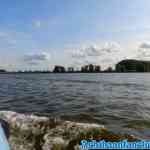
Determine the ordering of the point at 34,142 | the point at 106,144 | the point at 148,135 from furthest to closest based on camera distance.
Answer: the point at 148,135 < the point at 34,142 < the point at 106,144

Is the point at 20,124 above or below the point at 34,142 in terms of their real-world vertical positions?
above

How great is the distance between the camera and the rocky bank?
3098mm

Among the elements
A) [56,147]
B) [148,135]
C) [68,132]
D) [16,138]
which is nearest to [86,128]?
[68,132]

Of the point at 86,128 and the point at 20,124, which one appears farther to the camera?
the point at 20,124

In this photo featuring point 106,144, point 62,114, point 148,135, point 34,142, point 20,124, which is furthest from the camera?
point 62,114

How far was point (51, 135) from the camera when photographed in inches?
128

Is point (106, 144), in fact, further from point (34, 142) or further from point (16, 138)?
point (16, 138)

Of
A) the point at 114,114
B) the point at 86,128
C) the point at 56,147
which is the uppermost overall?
the point at 86,128

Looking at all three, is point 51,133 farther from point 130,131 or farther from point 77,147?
point 130,131

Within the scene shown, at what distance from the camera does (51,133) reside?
3.28 meters

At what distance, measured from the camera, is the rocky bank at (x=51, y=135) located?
3.10 m

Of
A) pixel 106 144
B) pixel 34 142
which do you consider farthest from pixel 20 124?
pixel 106 144

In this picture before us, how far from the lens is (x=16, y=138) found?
11.0ft

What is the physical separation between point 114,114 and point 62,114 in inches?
93.7
